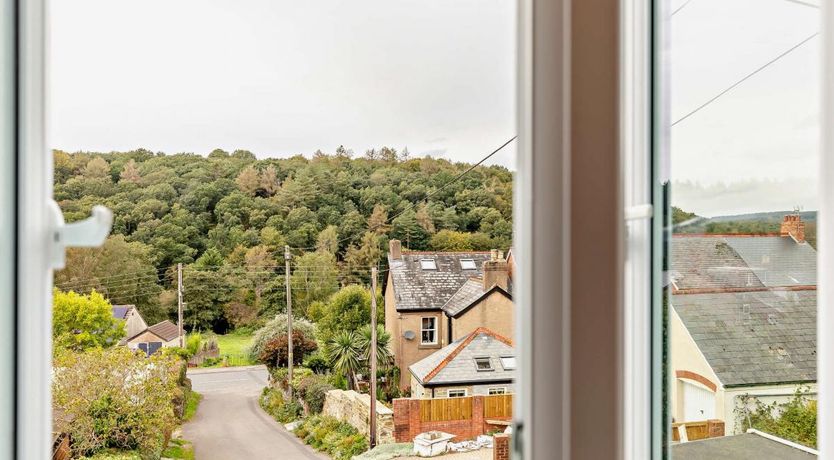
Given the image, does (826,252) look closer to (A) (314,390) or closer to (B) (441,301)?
(B) (441,301)

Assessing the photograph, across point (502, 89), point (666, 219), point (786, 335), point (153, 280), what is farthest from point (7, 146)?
point (786, 335)

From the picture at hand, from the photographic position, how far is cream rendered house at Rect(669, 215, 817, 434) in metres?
0.75

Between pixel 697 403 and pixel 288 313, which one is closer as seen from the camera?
pixel 697 403

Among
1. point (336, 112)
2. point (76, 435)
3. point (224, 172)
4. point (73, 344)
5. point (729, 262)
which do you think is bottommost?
point (76, 435)

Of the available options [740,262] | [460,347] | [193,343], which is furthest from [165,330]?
[740,262]

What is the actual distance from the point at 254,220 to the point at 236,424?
0.35 meters

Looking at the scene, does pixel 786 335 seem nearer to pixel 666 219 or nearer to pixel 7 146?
pixel 666 219

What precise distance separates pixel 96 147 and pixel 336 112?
1.26ft

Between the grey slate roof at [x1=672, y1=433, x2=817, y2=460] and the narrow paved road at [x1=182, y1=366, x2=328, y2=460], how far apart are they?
59 cm

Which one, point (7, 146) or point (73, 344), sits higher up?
point (7, 146)

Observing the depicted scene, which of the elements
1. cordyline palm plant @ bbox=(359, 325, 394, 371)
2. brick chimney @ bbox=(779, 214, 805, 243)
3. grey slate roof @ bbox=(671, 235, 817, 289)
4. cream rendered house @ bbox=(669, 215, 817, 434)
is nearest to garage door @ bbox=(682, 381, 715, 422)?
cream rendered house @ bbox=(669, 215, 817, 434)

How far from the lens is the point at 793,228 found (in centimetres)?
75

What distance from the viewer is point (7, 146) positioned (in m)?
0.74

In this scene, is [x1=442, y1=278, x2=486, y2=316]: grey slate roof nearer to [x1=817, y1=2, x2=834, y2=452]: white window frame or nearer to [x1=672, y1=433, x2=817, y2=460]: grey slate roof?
[x1=672, y1=433, x2=817, y2=460]: grey slate roof
